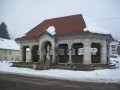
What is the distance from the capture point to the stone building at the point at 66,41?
32312mm

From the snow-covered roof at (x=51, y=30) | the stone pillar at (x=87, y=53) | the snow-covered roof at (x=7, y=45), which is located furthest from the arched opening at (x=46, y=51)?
the snow-covered roof at (x=7, y=45)

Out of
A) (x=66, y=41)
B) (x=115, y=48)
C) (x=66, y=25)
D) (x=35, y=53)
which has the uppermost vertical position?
(x=66, y=25)

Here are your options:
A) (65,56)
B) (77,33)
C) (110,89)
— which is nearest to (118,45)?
(65,56)

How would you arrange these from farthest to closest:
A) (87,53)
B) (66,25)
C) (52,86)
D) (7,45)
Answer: (7,45) < (66,25) < (87,53) < (52,86)

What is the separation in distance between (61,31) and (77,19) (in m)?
3.45

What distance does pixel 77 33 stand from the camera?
32.5 m

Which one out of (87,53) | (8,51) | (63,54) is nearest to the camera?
(87,53)

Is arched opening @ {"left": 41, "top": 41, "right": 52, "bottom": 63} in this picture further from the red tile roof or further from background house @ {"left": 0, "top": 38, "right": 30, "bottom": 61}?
background house @ {"left": 0, "top": 38, "right": 30, "bottom": 61}

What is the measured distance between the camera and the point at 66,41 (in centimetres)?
3453

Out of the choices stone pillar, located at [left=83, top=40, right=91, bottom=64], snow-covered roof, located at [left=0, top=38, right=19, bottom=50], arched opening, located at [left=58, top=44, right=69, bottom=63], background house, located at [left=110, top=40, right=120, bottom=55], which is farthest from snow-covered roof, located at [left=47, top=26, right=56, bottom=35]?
background house, located at [left=110, top=40, right=120, bottom=55]

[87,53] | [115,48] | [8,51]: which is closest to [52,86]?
[87,53]

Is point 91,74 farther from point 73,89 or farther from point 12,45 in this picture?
point 12,45

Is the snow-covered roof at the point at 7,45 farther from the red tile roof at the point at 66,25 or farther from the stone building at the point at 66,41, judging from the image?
the red tile roof at the point at 66,25

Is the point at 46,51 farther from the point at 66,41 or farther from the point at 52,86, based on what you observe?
the point at 52,86
